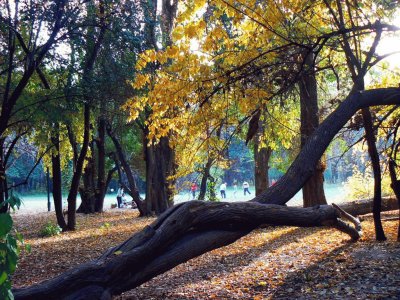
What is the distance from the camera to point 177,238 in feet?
15.2

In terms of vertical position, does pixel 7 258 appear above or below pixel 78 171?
below

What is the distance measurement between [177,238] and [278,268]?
2897mm

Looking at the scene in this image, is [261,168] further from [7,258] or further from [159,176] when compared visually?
[7,258]

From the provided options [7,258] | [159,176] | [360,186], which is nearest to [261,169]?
[159,176]

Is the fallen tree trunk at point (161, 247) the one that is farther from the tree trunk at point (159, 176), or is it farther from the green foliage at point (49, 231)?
the tree trunk at point (159, 176)

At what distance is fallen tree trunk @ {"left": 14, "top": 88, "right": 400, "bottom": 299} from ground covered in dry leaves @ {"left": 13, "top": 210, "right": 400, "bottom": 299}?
1.15 metres

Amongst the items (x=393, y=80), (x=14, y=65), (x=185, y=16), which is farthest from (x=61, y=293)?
(x=14, y=65)

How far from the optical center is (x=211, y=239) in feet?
15.1

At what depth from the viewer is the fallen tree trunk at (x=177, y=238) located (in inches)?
170

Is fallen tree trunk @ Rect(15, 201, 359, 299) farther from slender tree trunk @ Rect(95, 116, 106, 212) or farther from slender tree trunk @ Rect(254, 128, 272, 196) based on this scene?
slender tree trunk @ Rect(95, 116, 106, 212)

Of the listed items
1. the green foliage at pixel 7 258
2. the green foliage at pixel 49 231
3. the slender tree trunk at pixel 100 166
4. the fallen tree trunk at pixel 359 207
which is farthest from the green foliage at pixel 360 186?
the green foliage at pixel 7 258

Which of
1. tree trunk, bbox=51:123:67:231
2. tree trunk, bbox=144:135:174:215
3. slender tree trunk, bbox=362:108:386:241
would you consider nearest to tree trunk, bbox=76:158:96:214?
tree trunk, bbox=144:135:174:215

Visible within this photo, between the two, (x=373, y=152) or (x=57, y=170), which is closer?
(x=373, y=152)

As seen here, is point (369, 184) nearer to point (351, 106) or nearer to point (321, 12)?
point (321, 12)
